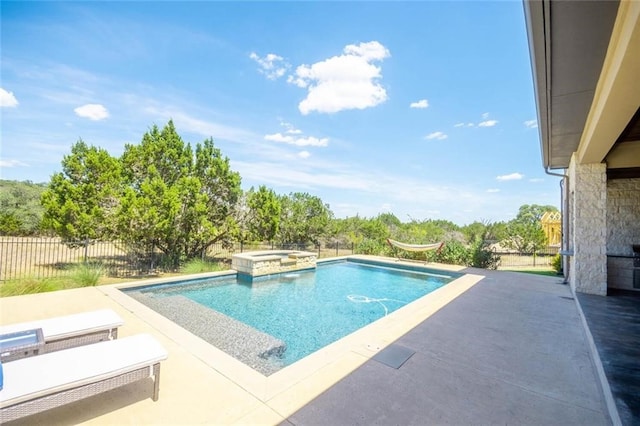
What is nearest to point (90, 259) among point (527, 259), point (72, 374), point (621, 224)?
point (72, 374)

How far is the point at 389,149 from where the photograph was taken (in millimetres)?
18719

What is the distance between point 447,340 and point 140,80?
10089 millimetres

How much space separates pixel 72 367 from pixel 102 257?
889 centimetres

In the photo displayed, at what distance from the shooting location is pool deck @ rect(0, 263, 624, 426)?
2016mm

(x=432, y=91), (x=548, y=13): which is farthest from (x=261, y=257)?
(x=432, y=91)

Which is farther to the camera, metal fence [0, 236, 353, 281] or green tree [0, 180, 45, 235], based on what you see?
green tree [0, 180, 45, 235]

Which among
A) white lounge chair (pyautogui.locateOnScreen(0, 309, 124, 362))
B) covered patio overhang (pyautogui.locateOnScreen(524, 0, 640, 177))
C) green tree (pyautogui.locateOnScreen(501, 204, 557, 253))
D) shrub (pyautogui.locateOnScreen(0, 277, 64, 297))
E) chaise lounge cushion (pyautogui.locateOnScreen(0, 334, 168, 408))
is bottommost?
shrub (pyautogui.locateOnScreen(0, 277, 64, 297))

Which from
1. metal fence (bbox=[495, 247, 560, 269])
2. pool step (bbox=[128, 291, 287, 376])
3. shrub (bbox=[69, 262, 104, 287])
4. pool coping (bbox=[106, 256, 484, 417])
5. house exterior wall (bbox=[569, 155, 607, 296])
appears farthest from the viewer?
metal fence (bbox=[495, 247, 560, 269])

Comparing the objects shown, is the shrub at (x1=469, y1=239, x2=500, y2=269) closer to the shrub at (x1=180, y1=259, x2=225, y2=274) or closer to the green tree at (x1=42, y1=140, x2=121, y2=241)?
the shrub at (x1=180, y1=259, x2=225, y2=274)

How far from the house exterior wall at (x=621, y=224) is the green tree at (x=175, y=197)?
9813 millimetres

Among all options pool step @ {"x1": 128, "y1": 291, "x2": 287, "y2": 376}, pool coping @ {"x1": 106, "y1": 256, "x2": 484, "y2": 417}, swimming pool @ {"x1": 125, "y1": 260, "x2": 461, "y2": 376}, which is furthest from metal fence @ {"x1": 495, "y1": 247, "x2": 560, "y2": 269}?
pool step @ {"x1": 128, "y1": 291, "x2": 287, "y2": 376}

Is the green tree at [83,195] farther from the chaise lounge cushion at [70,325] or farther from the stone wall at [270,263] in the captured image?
the chaise lounge cushion at [70,325]

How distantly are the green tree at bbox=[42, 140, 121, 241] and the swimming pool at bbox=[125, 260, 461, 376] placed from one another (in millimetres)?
2788

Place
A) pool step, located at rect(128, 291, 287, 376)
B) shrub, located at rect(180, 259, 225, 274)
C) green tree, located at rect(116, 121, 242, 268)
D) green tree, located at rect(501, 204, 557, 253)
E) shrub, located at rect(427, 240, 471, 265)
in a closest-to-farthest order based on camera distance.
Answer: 1. pool step, located at rect(128, 291, 287, 376)
2. green tree, located at rect(116, 121, 242, 268)
3. shrub, located at rect(180, 259, 225, 274)
4. shrub, located at rect(427, 240, 471, 265)
5. green tree, located at rect(501, 204, 557, 253)
